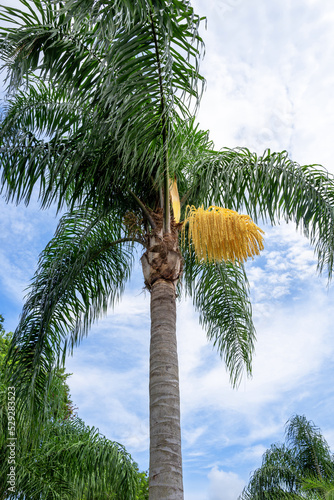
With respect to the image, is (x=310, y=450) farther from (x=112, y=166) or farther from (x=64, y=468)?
(x=112, y=166)

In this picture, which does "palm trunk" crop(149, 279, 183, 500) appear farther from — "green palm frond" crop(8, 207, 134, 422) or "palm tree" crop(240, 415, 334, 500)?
"palm tree" crop(240, 415, 334, 500)

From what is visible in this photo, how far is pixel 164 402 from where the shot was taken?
5.12 m

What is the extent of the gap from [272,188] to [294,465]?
343 inches

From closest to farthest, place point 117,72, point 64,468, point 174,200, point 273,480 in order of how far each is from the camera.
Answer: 1. point 117,72
2. point 174,200
3. point 64,468
4. point 273,480

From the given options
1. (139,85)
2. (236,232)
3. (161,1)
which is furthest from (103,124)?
(236,232)

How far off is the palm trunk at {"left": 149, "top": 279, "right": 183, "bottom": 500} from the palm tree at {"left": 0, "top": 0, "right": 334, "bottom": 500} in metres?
0.01

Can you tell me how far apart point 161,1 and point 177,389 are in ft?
12.8

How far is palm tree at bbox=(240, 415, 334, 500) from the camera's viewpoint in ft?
38.5

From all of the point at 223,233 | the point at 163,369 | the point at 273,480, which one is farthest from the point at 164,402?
the point at 273,480

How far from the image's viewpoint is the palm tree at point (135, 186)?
16.4 ft

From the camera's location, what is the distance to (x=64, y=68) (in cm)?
586

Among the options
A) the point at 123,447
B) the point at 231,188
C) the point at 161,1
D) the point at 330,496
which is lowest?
the point at 330,496

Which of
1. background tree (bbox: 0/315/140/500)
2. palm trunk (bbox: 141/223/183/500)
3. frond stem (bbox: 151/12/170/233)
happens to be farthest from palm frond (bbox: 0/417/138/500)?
frond stem (bbox: 151/12/170/233)

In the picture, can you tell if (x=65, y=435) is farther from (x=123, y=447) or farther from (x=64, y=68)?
(x=64, y=68)
